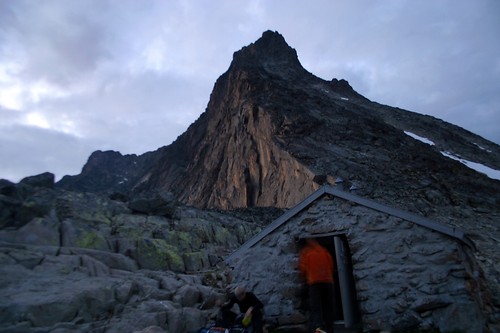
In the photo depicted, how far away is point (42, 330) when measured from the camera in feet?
21.1

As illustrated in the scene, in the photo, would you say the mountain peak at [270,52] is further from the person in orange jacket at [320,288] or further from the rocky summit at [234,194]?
the person in orange jacket at [320,288]

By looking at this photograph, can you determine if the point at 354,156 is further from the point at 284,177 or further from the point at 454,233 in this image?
the point at 454,233

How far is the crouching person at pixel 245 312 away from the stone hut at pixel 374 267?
4.80 ft

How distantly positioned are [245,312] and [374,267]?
9.89 ft

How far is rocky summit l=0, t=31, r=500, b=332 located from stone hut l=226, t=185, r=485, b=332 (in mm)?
1092

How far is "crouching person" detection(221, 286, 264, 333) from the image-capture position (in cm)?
669

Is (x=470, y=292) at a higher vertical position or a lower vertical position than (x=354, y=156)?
lower

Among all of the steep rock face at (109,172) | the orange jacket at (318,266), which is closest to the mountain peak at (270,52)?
the steep rock face at (109,172)

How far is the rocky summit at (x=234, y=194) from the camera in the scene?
8.76m

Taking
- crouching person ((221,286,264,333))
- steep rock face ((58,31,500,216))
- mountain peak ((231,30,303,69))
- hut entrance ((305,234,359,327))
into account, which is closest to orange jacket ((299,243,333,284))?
hut entrance ((305,234,359,327))

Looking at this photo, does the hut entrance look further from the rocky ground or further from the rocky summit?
the rocky ground

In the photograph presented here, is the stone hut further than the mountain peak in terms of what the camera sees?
No

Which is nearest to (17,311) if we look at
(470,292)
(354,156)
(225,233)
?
(470,292)

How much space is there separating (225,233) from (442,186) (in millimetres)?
17041
